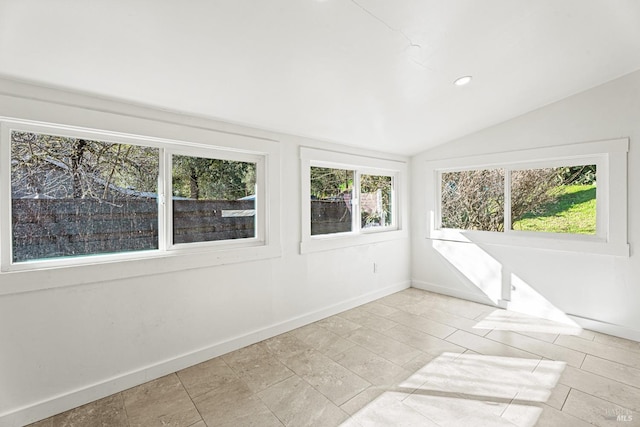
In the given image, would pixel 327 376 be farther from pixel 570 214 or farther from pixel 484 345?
pixel 570 214

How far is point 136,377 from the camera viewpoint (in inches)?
85.4

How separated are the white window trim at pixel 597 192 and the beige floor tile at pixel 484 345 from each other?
1311 mm

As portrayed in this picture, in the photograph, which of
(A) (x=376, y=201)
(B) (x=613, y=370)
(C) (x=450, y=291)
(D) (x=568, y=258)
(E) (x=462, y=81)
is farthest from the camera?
(A) (x=376, y=201)

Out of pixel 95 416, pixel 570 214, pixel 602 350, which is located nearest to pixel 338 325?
pixel 95 416

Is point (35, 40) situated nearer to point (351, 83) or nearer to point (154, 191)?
point (154, 191)

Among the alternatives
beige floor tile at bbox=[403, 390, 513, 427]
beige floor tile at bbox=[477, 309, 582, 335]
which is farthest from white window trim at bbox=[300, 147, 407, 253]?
beige floor tile at bbox=[403, 390, 513, 427]

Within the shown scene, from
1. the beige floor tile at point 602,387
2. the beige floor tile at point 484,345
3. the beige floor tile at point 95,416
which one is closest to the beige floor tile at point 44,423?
the beige floor tile at point 95,416

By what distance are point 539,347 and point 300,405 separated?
7.26 feet

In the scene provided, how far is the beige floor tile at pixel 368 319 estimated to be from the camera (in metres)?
3.14

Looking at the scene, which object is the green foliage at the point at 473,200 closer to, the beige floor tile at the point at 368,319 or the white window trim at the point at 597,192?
the white window trim at the point at 597,192

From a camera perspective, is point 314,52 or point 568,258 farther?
point 568,258

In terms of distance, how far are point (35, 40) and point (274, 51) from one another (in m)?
1.18

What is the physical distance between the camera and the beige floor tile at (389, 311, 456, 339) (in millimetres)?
2982

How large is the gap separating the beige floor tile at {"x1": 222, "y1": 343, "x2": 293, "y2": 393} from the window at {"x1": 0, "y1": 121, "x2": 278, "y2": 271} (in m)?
0.84
